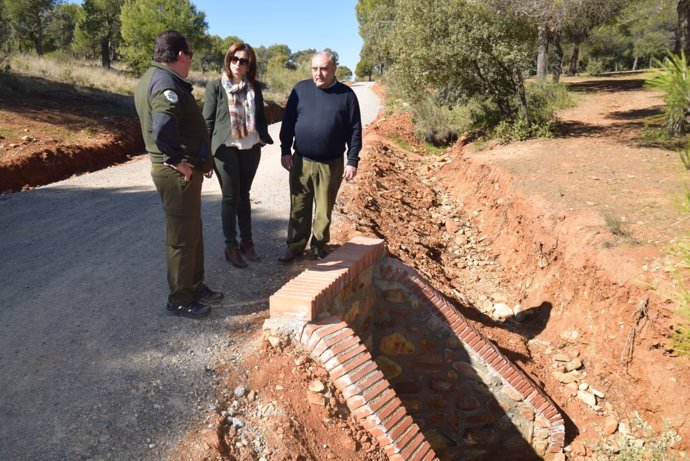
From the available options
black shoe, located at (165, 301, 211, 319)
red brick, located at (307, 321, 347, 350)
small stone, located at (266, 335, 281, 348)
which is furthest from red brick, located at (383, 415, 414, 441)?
black shoe, located at (165, 301, 211, 319)

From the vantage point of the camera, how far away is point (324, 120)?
13.4ft

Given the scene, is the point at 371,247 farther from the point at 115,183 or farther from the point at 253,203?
the point at 115,183

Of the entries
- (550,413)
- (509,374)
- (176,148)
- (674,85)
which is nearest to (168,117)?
(176,148)

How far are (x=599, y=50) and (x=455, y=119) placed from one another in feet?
96.3

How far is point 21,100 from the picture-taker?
1174 centimetres

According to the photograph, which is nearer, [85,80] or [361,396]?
[361,396]

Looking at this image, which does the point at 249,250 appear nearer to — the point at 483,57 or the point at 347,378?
the point at 347,378

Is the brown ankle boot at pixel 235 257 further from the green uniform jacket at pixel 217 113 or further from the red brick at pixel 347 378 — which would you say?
the red brick at pixel 347 378

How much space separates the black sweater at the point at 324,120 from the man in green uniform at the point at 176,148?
40.9 inches

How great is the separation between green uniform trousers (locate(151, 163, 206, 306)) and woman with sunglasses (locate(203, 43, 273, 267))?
69 cm

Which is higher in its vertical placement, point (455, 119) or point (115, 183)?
point (455, 119)

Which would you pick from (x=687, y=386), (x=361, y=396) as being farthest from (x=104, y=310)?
(x=687, y=386)

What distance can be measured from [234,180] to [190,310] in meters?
1.17

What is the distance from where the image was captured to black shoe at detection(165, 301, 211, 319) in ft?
11.7
